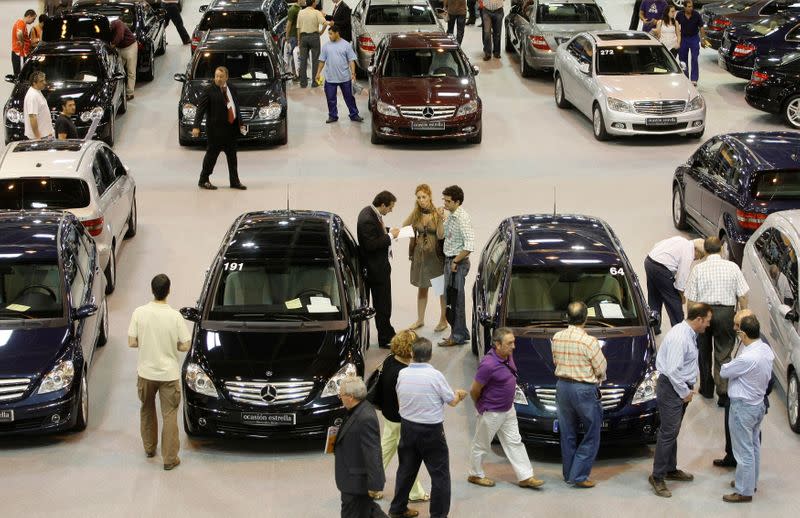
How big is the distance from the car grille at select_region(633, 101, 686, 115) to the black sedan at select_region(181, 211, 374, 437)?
9.82m

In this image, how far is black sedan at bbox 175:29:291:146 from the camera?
2283 centimetres

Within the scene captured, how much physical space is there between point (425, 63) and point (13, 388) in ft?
42.9

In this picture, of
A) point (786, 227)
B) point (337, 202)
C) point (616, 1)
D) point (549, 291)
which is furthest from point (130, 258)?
point (616, 1)

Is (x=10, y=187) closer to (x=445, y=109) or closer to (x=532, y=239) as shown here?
(x=532, y=239)

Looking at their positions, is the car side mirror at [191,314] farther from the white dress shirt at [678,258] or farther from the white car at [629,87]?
the white car at [629,87]

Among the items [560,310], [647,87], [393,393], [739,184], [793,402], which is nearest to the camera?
[393,393]

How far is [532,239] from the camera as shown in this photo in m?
13.5

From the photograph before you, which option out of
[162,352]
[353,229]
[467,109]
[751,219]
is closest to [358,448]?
[162,352]

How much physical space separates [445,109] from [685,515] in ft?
41.7

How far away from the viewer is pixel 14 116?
72.7 ft

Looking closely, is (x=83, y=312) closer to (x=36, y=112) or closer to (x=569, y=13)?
(x=36, y=112)

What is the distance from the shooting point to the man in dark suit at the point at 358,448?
30.8ft

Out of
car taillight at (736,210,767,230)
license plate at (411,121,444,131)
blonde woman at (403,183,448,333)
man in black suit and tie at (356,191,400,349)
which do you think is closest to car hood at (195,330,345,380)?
man in black suit and tie at (356,191,400,349)

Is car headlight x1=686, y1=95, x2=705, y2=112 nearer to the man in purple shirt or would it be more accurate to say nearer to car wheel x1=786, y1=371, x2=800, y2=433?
car wheel x1=786, y1=371, x2=800, y2=433
